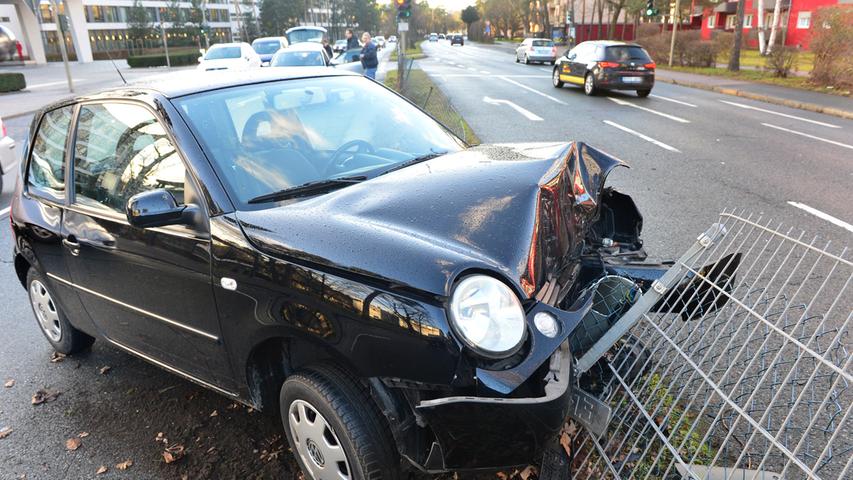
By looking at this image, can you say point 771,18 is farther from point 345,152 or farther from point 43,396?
point 43,396

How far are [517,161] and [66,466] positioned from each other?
8.97 feet

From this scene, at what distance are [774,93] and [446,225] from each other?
65.1 feet

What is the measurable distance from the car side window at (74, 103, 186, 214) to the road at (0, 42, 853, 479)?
3.91 feet

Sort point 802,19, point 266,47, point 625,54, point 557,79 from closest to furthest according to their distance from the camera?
point 625,54 → point 557,79 → point 266,47 → point 802,19

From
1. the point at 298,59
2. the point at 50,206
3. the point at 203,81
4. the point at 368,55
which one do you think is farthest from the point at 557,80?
the point at 50,206

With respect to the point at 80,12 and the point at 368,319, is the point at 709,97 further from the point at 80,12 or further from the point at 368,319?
the point at 80,12

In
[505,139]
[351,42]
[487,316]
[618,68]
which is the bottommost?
[505,139]

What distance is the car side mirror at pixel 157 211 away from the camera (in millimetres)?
2518

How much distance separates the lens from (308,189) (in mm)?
2807

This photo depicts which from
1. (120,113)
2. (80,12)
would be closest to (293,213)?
(120,113)

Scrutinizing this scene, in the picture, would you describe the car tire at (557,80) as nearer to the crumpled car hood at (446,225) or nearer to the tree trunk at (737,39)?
the tree trunk at (737,39)

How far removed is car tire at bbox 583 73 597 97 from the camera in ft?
61.6

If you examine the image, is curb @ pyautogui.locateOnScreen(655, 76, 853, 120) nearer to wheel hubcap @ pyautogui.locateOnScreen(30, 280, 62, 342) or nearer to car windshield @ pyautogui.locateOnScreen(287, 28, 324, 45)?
wheel hubcap @ pyautogui.locateOnScreen(30, 280, 62, 342)

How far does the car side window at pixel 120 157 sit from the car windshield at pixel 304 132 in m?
0.22
